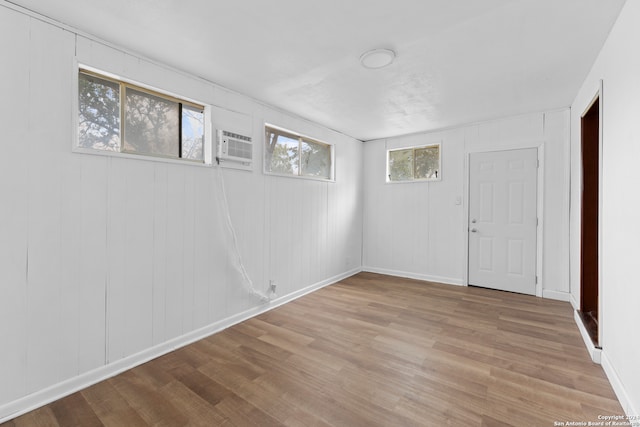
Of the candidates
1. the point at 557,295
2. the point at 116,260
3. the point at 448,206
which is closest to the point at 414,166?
the point at 448,206

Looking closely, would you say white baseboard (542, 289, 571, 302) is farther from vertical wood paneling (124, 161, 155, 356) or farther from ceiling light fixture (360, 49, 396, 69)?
vertical wood paneling (124, 161, 155, 356)

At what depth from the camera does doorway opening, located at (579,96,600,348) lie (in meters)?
2.91

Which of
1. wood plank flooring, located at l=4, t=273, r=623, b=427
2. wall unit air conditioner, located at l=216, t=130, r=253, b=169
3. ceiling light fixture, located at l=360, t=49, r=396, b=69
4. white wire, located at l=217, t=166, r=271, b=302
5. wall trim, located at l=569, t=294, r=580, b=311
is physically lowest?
wood plank flooring, located at l=4, t=273, r=623, b=427

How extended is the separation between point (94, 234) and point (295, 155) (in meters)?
2.57

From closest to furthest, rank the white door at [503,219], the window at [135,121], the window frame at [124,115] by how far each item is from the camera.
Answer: the window frame at [124,115] → the window at [135,121] → the white door at [503,219]

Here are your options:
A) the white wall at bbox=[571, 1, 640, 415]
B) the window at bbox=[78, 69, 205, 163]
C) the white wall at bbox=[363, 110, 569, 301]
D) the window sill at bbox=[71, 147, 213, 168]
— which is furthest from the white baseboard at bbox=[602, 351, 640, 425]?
the window at bbox=[78, 69, 205, 163]

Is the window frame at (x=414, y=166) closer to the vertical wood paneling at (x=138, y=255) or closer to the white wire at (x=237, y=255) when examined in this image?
the white wire at (x=237, y=255)

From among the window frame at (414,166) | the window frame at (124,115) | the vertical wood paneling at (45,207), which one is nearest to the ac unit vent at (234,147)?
the window frame at (124,115)

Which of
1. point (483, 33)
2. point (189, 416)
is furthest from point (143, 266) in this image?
point (483, 33)

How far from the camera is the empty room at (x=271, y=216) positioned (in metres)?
1.78

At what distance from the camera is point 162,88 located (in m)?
2.52

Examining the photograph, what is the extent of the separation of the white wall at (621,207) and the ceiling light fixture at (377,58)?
4.67 ft

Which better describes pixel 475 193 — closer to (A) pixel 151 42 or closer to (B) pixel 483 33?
(B) pixel 483 33

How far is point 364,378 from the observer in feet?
6.96
